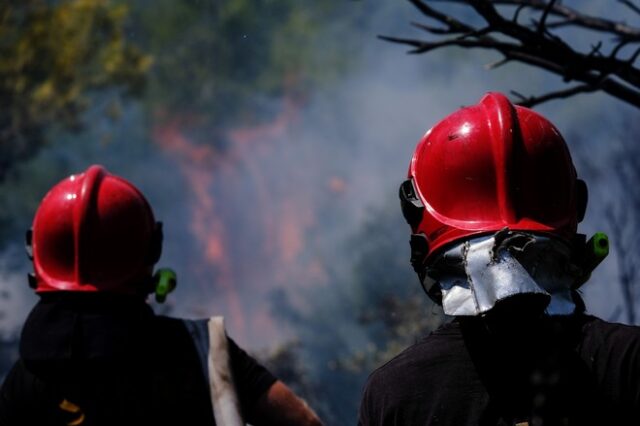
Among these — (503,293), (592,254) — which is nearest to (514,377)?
(503,293)

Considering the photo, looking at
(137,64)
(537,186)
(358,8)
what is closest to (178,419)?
(537,186)

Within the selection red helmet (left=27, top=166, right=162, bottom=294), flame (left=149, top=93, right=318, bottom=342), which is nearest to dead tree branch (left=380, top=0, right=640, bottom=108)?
red helmet (left=27, top=166, right=162, bottom=294)

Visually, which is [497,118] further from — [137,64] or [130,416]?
[137,64]

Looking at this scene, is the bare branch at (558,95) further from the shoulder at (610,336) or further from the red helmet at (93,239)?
the shoulder at (610,336)

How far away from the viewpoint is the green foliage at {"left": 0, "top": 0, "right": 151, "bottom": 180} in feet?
67.9

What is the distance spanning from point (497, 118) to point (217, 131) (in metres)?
25.6

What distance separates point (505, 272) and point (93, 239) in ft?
4.52

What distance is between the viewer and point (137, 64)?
80.4ft

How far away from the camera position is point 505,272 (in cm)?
172

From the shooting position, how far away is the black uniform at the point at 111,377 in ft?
7.79

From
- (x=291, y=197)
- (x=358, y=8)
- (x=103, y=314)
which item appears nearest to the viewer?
(x=103, y=314)

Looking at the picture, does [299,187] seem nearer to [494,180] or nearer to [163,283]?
[163,283]

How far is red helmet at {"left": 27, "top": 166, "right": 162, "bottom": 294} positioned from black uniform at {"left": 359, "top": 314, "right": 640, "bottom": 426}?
1.04m

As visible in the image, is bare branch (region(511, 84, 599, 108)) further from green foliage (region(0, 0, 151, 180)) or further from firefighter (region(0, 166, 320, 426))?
green foliage (region(0, 0, 151, 180))
